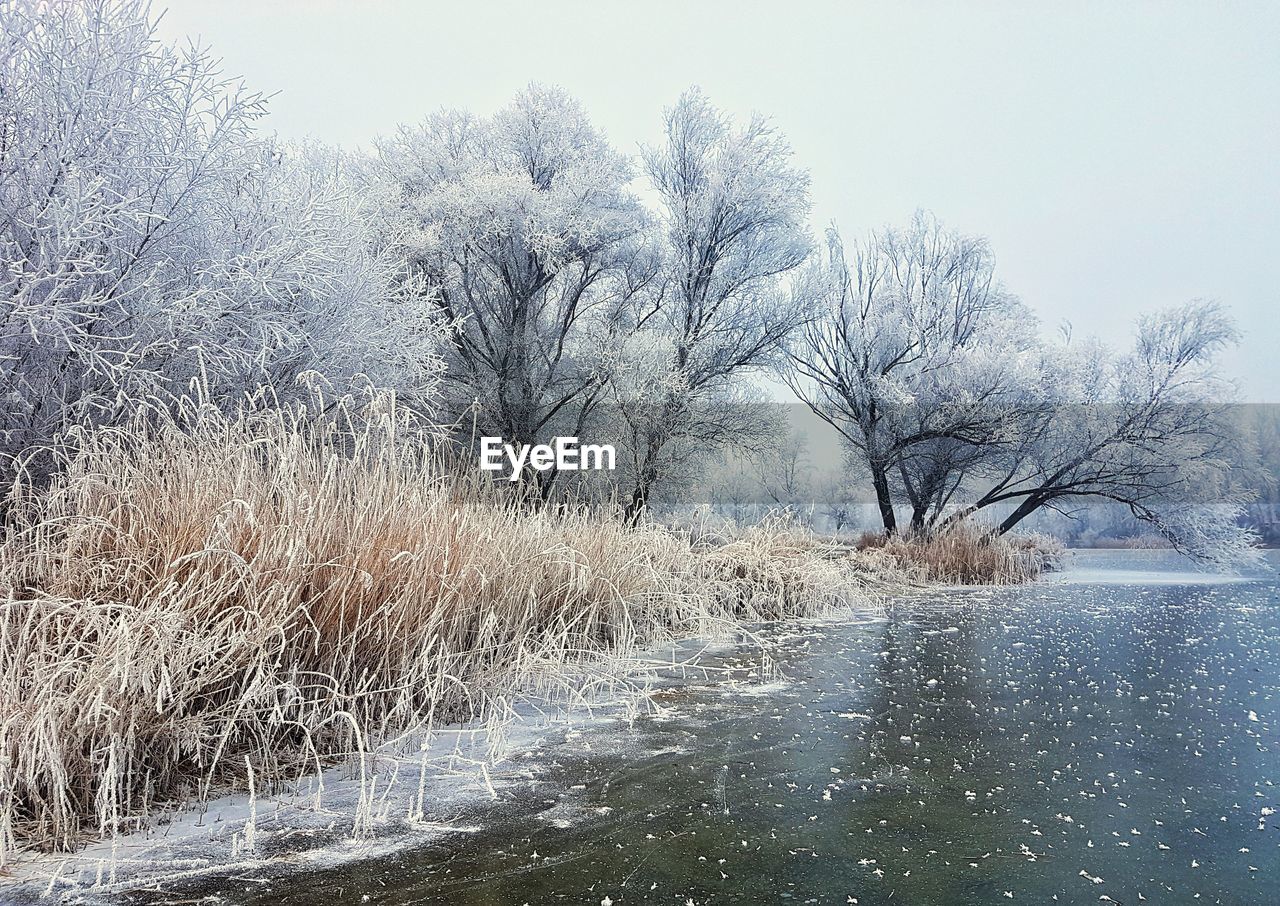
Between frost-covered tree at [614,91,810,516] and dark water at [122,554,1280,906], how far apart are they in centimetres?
1073

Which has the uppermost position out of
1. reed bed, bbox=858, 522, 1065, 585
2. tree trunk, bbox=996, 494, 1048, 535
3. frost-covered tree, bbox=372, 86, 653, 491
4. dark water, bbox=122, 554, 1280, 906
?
frost-covered tree, bbox=372, 86, 653, 491

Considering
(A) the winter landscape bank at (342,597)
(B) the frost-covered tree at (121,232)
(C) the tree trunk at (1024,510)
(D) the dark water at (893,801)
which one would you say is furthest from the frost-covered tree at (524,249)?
(D) the dark water at (893,801)

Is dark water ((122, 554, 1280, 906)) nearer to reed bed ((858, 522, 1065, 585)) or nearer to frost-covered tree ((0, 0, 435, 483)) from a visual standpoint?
frost-covered tree ((0, 0, 435, 483))

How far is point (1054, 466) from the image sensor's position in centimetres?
1588

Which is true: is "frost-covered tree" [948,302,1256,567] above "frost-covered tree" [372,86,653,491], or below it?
below

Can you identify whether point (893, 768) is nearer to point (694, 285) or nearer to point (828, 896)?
point (828, 896)

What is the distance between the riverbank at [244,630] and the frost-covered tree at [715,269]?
10.5 meters

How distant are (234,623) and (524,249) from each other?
13026mm

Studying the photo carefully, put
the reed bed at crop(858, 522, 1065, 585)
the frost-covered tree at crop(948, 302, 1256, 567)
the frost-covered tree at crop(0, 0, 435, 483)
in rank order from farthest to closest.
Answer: the frost-covered tree at crop(948, 302, 1256, 567), the reed bed at crop(858, 522, 1065, 585), the frost-covered tree at crop(0, 0, 435, 483)

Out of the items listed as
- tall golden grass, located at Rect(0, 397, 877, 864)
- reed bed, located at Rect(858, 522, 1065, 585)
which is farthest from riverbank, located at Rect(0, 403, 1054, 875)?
reed bed, located at Rect(858, 522, 1065, 585)

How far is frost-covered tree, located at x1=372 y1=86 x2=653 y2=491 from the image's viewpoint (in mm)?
14477

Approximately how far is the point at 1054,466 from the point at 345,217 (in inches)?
518

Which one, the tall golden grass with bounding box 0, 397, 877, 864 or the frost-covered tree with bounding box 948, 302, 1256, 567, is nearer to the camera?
the tall golden grass with bounding box 0, 397, 877, 864

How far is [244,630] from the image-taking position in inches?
112
